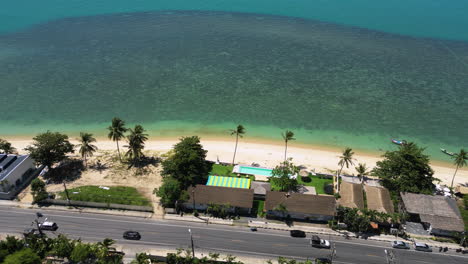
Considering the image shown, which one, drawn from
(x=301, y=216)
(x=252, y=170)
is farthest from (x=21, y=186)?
(x=301, y=216)

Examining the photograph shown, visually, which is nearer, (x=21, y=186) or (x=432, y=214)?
(x=432, y=214)

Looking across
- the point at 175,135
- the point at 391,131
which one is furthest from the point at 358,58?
the point at 175,135

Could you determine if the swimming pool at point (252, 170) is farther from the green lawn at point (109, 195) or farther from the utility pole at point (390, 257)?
the utility pole at point (390, 257)

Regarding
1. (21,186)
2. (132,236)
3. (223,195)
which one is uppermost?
(223,195)

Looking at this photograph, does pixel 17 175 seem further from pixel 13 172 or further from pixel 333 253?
pixel 333 253

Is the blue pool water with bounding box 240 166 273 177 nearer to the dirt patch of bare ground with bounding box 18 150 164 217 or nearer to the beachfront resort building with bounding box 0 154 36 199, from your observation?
the dirt patch of bare ground with bounding box 18 150 164 217

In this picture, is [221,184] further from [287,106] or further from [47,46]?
[47,46]

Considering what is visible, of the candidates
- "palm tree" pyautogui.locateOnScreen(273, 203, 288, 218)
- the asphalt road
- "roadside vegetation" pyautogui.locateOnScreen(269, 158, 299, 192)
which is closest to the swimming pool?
"roadside vegetation" pyautogui.locateOnScreen(269, 158, 299, 192)

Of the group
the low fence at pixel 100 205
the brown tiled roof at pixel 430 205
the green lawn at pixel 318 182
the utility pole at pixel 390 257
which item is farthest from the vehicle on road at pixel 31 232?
the brown tiled roof at pixel 430 205
